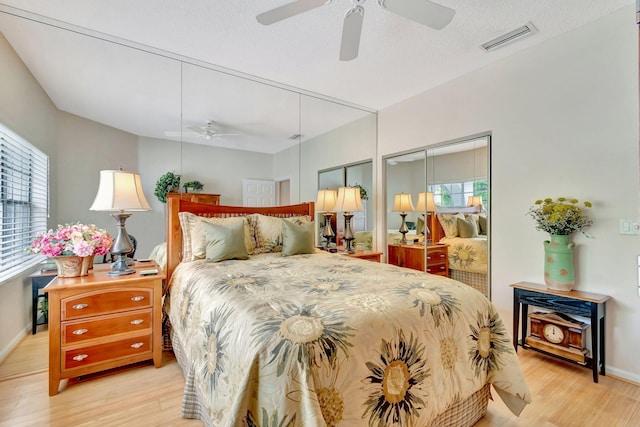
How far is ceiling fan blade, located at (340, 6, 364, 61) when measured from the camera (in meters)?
1.79

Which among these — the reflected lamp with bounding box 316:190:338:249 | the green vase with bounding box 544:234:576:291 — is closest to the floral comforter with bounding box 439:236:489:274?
the green vase with bounding box 544:234:576:291

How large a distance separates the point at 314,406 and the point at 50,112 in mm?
3009

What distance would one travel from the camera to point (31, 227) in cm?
230

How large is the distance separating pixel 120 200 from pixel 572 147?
3.62m

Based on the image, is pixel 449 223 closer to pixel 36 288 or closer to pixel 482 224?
pixel 482 224

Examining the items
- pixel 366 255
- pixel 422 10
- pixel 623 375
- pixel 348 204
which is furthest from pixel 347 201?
pixel 623 375

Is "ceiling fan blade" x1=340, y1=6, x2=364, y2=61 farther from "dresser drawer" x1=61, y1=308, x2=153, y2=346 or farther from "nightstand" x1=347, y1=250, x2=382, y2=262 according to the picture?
"dresser drawer" x1=61, y1=308, x2=153, y2=346

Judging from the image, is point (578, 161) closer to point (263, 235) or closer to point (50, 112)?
point (263, 235)

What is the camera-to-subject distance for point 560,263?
90.9 inches

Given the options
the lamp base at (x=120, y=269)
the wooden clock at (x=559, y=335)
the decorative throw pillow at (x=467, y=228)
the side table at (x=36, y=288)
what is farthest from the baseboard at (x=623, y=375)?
the side table at (x=36, y=288)

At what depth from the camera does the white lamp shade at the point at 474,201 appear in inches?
121

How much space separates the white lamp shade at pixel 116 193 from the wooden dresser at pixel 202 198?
1.91ft

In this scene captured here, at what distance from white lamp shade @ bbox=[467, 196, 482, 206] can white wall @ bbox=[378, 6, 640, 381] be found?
155 millimetres

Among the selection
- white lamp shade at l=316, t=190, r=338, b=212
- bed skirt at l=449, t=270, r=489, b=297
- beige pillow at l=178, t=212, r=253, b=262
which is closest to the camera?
beige pillow at l=178, t=212, r=253, b=262
